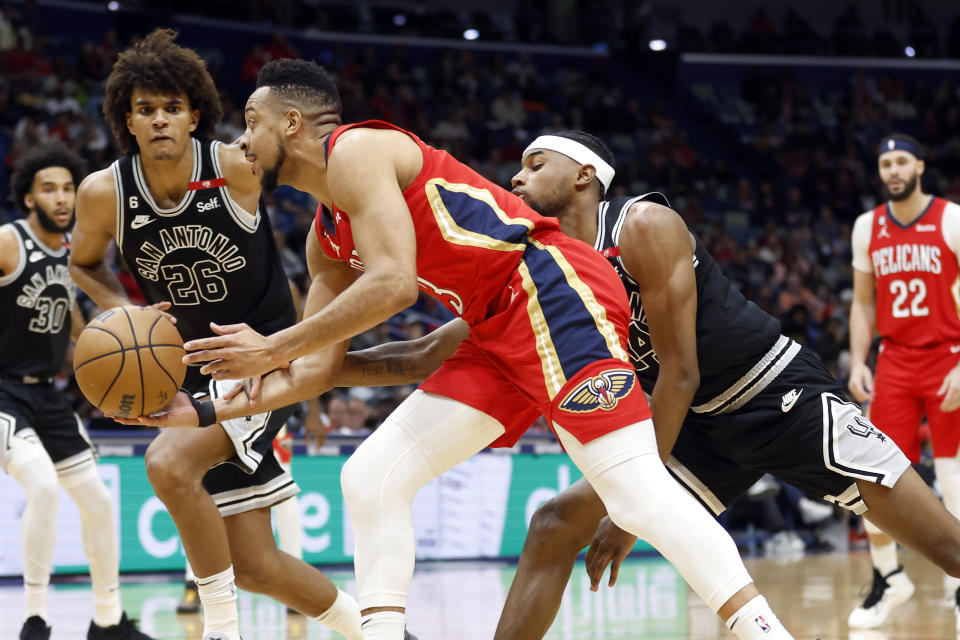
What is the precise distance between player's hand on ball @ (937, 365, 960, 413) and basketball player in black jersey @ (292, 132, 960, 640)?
2.18m

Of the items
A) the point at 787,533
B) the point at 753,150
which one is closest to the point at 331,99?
Result: the point at 787,533

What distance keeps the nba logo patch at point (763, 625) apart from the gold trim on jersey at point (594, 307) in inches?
31.9

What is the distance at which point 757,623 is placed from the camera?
3064 millimetres

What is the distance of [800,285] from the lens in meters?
16.9

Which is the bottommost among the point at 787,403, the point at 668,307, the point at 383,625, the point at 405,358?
the point at 383,625

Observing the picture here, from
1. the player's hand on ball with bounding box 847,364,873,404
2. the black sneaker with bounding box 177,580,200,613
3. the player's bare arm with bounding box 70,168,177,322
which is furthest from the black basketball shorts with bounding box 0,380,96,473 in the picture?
the player's hand on ball with bounding box 847,364,873,404

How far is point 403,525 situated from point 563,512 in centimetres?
66

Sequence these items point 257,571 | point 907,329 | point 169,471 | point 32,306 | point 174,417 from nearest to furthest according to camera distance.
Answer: point 174,417
point 169,471
point 257,571
point 32,306
point 907,329

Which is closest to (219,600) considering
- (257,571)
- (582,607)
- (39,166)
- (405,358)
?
(257,571)

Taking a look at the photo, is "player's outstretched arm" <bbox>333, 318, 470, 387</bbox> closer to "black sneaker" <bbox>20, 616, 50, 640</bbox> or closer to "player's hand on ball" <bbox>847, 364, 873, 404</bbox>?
"black sneaker" <bbox>20, 616, 50, 640</bbox>

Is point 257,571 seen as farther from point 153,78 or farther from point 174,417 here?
point 153,78

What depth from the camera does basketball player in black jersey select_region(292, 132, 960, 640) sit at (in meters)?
3.70

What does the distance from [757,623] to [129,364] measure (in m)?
1.95

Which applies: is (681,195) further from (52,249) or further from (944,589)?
(52,249)
